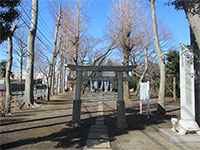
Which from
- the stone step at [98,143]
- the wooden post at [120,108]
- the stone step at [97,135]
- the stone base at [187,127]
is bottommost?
the stone step at [98,143]

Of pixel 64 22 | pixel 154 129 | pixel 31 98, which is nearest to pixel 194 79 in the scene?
pixel 154 129

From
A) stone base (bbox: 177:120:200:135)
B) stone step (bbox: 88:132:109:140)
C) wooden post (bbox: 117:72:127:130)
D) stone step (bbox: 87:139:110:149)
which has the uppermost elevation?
wooden post (bbox: 117:72:127:130)

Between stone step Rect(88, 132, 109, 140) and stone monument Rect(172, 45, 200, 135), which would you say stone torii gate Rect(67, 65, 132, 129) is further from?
stone monument Rect(172, 45, 200, 135)

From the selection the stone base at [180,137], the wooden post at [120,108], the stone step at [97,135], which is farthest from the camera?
the wooden post at [120,108]

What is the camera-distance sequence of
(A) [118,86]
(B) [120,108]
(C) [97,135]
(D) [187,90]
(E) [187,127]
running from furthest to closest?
(A) [118,86] → (B) [120,108] → (D) [187,90] → (E) [187,127] → (C) [97,135]

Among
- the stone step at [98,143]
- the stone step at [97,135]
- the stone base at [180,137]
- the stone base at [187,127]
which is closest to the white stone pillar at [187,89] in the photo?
the stone base at [187,127]

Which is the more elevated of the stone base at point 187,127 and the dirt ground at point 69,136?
the stone base at point 187,127

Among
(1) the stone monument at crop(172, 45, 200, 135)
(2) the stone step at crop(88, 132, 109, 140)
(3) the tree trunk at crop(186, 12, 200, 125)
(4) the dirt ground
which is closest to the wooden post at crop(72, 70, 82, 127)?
(4) the dirt ground

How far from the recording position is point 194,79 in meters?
16.8

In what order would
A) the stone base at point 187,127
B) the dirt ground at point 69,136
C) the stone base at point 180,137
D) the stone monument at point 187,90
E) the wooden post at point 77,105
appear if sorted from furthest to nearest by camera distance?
the wooden post at point 77,105, the stone monument at point 187,90, the stone base at point 187,127, the stone base at point 180,137, the dirt ground at point 69,136

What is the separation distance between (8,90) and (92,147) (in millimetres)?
14060

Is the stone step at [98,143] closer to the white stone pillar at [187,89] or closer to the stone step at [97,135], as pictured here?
the stone step at [97,135]

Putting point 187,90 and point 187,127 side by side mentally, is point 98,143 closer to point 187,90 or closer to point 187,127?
point 187,127

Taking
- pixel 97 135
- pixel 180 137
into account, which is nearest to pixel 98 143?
pixel 97 135
